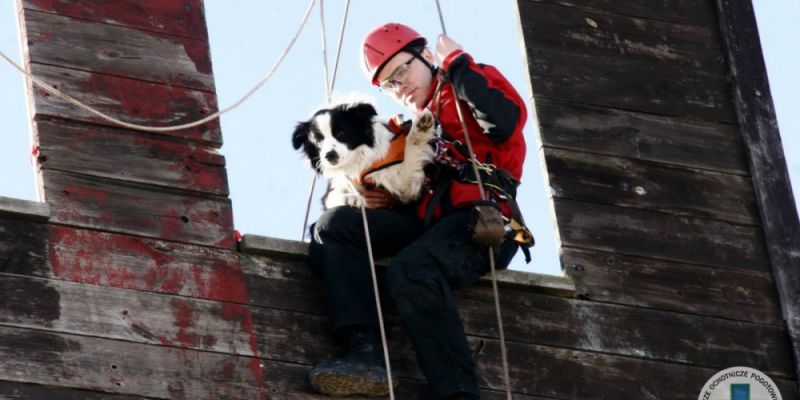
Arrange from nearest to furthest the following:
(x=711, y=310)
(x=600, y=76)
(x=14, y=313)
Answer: (x=14, y=313) < (x=711, y=310) < (x=600, y=76)

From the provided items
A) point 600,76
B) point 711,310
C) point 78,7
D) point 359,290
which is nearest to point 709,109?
point 600,76

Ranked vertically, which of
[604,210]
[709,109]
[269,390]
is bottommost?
[269,390]

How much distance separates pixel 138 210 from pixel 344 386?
0.99m

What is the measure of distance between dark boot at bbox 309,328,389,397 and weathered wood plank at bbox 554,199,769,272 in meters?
1.13

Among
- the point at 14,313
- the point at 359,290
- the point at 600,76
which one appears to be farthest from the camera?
the point at 600,76

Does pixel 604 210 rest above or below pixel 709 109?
below

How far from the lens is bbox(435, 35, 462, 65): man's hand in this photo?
7787 mm

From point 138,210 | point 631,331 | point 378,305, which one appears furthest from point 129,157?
point 631,331

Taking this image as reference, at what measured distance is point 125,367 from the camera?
7020 mm

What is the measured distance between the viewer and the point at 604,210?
27.0 ft

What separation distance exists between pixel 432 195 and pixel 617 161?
38.0 inches

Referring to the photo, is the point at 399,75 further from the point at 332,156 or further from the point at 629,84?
the point at 629,84

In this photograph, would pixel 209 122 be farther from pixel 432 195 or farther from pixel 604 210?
pixel 604 210
